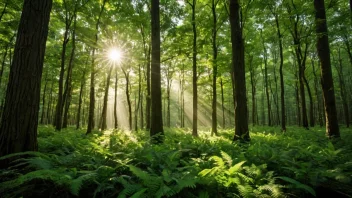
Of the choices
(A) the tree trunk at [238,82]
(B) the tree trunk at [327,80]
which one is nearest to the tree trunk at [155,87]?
(A) the tree trunk at [238,82]

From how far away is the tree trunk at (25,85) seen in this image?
4082 mm

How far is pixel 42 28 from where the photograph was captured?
450 centimetres

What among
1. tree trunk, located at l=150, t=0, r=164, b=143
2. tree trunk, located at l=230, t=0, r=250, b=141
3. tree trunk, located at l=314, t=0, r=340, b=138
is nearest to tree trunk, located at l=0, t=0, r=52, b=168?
tree trunk, located at l=150, t=0, r=164, b=143

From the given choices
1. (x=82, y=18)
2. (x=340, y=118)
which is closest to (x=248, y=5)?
(x=82, y=18)

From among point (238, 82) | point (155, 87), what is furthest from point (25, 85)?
point (238, 82)

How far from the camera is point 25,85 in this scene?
4223mm

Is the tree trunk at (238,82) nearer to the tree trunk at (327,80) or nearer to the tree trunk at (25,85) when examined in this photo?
the tree trunk at (327,80)

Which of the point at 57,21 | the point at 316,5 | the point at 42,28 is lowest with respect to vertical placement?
the point at 42,28

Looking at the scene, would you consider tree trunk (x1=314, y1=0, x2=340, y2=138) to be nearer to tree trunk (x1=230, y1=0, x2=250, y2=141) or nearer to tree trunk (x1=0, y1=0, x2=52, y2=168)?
tree trunk (x1=230, y1=0, x2=250, y2=141)

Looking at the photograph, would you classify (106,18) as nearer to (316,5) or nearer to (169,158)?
(316,5)

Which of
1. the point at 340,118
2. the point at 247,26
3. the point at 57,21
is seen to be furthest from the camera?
the point at 340,118

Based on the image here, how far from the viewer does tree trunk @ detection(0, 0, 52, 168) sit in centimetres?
408

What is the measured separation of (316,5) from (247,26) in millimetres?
10261

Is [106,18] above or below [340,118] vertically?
above
